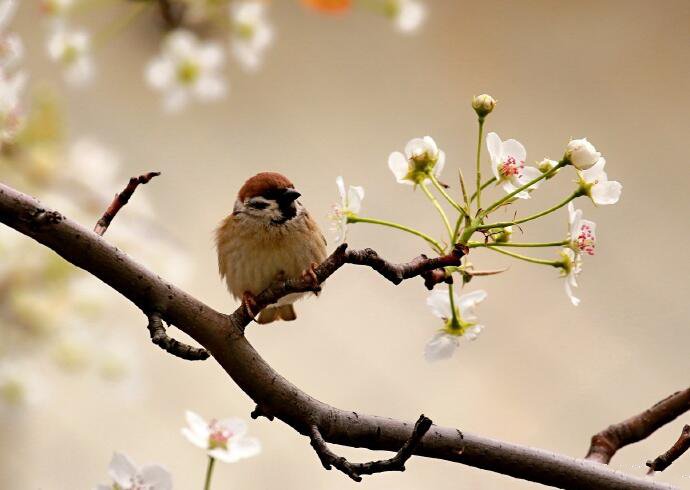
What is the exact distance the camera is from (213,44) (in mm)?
1816

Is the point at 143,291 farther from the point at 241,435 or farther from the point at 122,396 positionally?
the point at 122,396

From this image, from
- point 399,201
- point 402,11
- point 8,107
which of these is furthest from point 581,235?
point 399,201

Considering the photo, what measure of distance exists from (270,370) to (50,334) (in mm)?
A: 639

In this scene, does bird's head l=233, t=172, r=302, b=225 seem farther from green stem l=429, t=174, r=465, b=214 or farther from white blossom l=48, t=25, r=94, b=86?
white blossom l=48, t=25, r=94, b=86

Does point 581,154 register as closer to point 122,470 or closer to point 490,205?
point 490,205

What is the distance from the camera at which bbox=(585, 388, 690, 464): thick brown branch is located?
75 cm

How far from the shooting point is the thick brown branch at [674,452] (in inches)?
25.9

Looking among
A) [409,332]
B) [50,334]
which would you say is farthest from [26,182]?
[409,332]

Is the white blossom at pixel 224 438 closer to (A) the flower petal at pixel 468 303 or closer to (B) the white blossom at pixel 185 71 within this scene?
(A) the flower petal at pixel 468 303

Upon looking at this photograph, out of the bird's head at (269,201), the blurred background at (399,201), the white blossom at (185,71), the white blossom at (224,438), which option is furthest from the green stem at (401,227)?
the blurred background at (399,201)

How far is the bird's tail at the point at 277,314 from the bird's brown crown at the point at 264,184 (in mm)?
133

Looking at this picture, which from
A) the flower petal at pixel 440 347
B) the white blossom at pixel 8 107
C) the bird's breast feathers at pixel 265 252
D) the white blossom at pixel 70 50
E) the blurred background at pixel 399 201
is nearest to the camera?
the flower petal at pixel 440 347

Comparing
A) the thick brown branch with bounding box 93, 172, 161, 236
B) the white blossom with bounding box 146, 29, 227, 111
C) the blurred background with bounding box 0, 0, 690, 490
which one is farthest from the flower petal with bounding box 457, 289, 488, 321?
the blurred background with bounding box 0, 0, 690, 490

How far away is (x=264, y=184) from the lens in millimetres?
892
